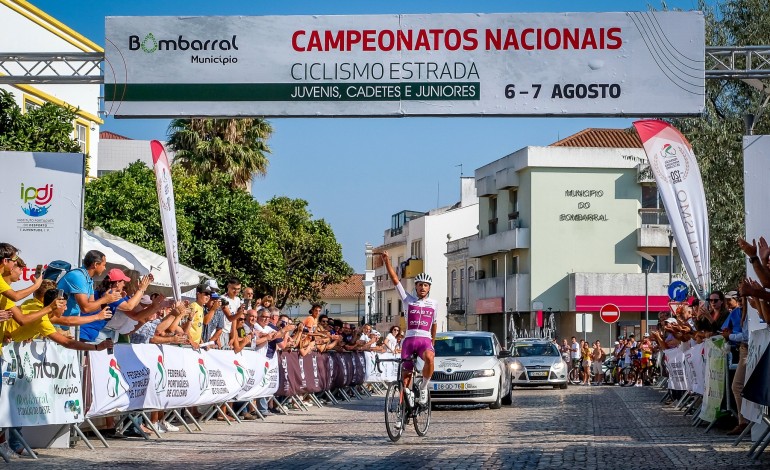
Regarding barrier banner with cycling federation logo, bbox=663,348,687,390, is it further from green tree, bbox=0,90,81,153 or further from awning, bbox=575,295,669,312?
awning, bbox=575,295,669,312

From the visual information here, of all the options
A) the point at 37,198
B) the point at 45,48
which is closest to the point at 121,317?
the point at 37,198

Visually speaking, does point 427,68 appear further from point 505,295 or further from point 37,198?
point 505,295

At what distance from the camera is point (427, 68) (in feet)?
60.5

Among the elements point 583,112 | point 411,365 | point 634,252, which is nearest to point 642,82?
point 583,112

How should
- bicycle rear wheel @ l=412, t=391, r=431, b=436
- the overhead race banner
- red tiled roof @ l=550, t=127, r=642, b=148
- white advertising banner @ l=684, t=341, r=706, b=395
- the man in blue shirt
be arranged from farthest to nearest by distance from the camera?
red tiled roof @ l=550, t=127, r=642, b=148 < white advertising banner @ l=684, t=341, r=706, b=395 < the overhead race banner < bicycle rear wheel @ l=412, t=391, r=431, b=436 < the man in blue shirt

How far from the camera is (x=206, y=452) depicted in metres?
14.0

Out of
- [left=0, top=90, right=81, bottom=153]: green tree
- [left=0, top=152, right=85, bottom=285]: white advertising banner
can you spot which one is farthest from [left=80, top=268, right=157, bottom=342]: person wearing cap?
[left=0, top=90, right=81, bottom=153]: green tree

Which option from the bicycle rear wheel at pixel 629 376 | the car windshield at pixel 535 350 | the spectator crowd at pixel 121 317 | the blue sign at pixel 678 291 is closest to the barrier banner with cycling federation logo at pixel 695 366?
the spectator crowd at pixel 121 317

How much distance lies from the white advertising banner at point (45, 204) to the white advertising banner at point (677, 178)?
9.09 meters

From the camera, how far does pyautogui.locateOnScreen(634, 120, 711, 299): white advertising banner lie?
20281 mm

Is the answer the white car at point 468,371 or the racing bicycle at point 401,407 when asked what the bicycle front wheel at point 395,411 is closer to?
the racing bicycle at point 401,407

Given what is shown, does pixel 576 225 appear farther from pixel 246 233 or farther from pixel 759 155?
pixel 759 155

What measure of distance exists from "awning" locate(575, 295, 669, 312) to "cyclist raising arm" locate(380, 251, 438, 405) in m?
56.2

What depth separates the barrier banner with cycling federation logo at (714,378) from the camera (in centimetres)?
1712
